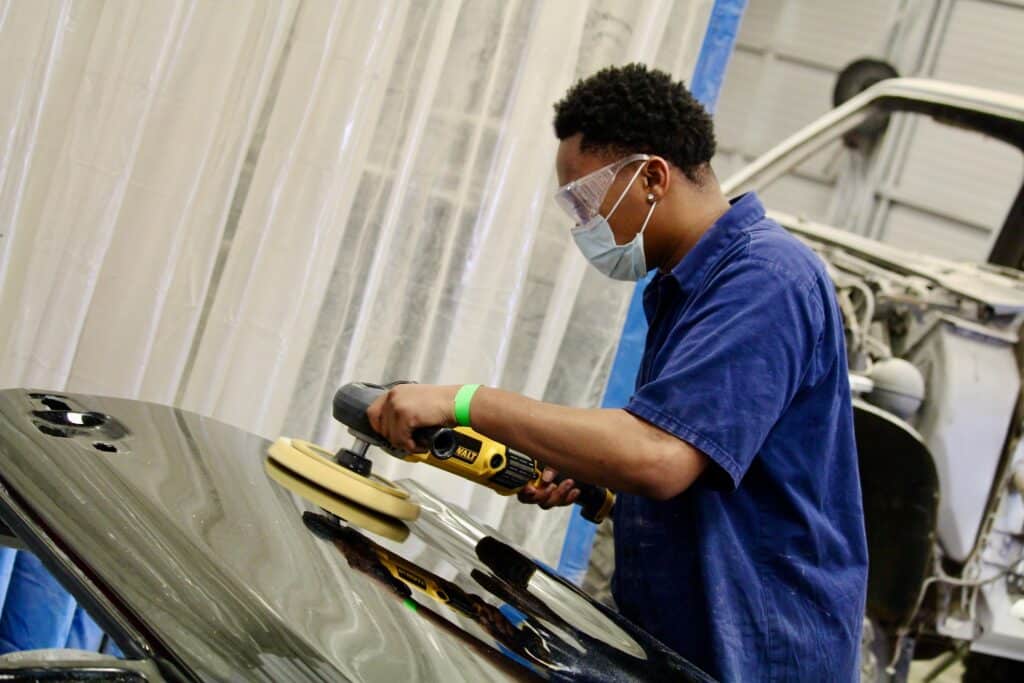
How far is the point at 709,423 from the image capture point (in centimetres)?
135

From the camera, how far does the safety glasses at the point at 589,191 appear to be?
5.40 feet

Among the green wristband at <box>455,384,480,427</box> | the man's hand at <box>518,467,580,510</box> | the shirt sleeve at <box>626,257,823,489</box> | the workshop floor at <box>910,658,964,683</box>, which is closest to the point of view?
the shirt sleeve at <box>626,257,823,489</box>

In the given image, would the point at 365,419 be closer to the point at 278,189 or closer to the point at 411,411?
the point at 411,411

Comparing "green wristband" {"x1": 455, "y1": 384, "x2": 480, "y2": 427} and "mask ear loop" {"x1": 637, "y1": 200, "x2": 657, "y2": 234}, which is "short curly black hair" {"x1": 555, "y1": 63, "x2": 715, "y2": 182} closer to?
"mask ear loop" {"x1": 637, "y1": 200, "x2": 657, "y2": 234}

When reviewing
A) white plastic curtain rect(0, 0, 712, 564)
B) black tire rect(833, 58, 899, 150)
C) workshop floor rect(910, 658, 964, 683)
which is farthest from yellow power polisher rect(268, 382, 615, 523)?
black tire rect(833, 58, 899, 150)

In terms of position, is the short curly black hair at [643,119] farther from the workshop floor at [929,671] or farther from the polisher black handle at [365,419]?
the workshop floor at [929,671]

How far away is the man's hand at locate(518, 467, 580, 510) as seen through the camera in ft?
5.84

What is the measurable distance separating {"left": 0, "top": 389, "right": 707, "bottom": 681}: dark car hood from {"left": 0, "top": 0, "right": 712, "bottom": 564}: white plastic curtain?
689mm

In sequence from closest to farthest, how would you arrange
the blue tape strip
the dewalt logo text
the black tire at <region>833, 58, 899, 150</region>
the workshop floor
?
the dewalt logo text < the blue tape strip < the workshop floor < the black tire at <region>833, 58, 899, 150</region>

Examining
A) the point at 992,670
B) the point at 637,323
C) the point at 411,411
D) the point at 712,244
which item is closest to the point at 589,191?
the point at 712,244

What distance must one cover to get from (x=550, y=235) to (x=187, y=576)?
73.4 inches

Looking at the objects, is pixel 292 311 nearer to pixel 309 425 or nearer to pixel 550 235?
pixel 309 425

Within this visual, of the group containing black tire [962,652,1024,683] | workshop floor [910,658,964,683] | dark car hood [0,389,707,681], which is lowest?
workshop floor [910,658,964,683]

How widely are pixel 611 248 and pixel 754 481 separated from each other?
18.0 inches
